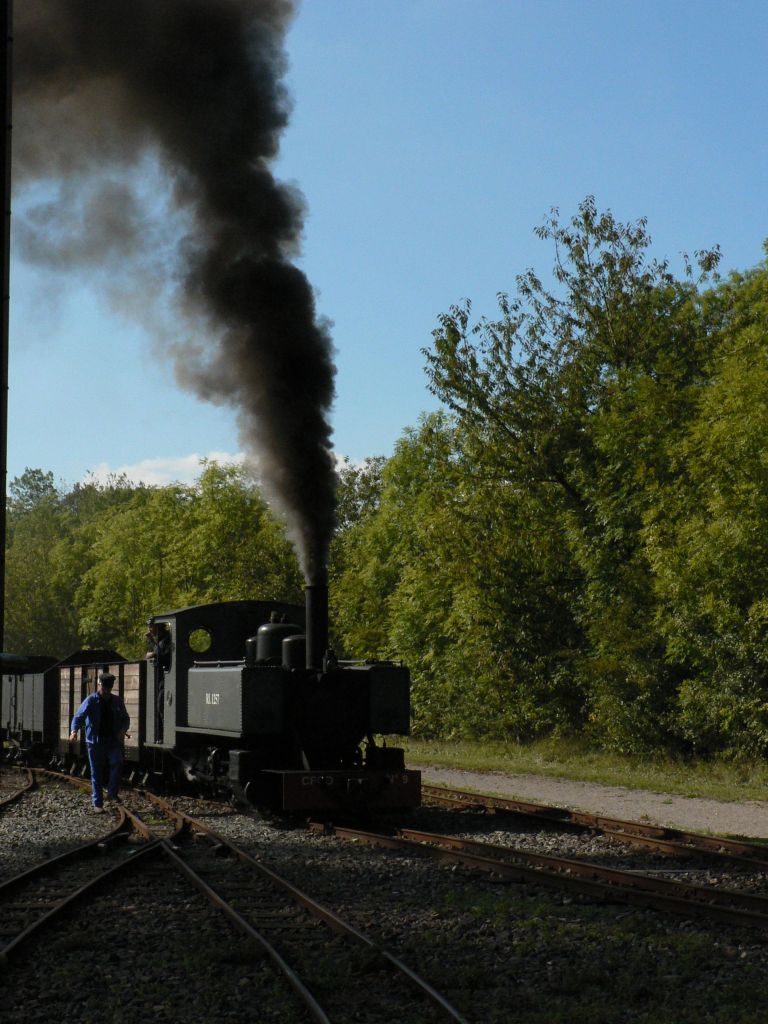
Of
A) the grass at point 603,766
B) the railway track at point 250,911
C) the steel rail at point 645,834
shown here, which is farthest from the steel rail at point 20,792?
the grass at point 603,766

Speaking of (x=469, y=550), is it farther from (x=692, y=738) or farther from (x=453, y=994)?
(x=453, y=994)

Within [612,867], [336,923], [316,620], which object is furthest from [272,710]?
[336,923]

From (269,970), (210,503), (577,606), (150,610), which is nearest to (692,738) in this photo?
(577,606)

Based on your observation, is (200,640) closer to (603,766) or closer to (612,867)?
(612,867)

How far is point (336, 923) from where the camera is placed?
23.5ft

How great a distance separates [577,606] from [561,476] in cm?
324

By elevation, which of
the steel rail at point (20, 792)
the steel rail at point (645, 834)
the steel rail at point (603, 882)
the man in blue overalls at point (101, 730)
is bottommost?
the steel rail at point (20, 792)

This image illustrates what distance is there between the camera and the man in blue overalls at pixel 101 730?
14.6 m

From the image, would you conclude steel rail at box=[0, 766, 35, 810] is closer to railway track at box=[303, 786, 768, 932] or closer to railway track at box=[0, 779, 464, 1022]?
railway track at box=[0, 779, 464, 1022]

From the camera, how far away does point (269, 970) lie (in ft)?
20.7

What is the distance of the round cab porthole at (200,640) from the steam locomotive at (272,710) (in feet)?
0.05

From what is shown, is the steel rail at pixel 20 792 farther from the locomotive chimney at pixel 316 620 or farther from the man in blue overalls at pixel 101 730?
the locomotive chimney at pixel 316 620

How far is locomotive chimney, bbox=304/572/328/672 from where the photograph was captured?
40.7ft

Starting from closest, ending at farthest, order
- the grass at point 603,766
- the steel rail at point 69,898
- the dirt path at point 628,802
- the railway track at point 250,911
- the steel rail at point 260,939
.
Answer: the steel rail at point 260,939 < the railway track at point 250,911 < the steel rail at point 69,898 < the dirt path at point 628,802 < the grass at point 603,766
